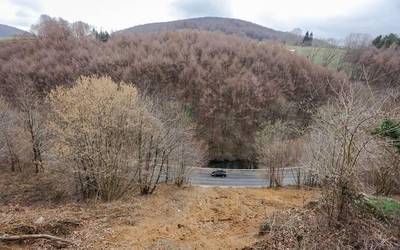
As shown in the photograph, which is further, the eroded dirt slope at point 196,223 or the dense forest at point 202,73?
the dense forest at point 202,73

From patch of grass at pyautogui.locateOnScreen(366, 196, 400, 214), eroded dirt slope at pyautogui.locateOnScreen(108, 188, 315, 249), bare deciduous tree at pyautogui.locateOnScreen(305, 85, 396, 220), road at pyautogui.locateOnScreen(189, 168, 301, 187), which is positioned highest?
bare deciduous tree at pyautogui.locateOnScreen(305, 85, 396, 220)

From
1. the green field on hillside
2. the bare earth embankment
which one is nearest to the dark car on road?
the bare earth embankment

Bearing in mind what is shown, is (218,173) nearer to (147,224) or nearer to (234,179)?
(234,179)

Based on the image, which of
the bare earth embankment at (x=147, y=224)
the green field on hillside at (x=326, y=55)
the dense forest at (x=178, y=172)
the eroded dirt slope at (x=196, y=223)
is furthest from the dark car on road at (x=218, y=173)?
the green field on hillside at (x=326, y=55)

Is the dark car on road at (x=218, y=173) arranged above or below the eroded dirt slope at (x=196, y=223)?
below

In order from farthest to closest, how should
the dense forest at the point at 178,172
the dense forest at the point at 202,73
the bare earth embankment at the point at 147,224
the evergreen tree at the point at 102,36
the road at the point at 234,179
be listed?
the evergreen tree at the point at 102,36 → the dense forest at the point at 202,73 → the road at the point at 234,179 → the bare earth embankment at the point at 147,224 → the dense forest at the point at 178,172

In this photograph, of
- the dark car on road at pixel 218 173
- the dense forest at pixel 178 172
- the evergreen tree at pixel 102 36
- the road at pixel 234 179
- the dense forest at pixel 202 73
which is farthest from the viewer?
the evergreen tree at pixel 102 36

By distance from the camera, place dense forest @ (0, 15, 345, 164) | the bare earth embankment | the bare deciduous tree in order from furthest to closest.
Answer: dense forest @ (0, 15, 345, 164) < the bare earth embankment < the bare deciduous tree

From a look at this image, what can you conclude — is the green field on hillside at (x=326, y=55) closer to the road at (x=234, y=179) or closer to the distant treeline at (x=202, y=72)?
the distant treeline at (x=202, y=72)

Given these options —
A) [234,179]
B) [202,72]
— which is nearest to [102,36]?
[202,72]

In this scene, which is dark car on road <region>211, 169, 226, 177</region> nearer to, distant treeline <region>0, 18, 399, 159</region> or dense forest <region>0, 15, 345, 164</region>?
dense forest <region>0, 15, 345, 164</region>

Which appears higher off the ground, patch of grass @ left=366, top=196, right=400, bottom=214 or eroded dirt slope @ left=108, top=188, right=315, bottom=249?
patch of grass @ left=366, top=196, right=400, bottom=214

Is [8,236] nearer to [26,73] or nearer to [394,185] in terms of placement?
[394,185]

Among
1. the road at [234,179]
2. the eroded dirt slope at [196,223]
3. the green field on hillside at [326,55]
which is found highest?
the green field on hillside at [326,55]
